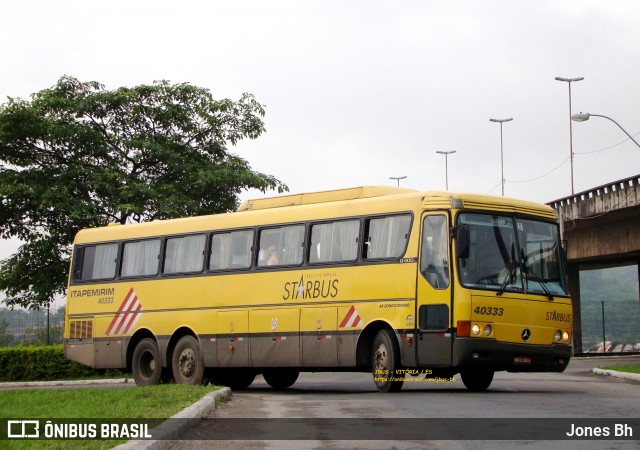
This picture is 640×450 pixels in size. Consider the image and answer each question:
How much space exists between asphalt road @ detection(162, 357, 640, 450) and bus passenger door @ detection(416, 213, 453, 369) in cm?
74

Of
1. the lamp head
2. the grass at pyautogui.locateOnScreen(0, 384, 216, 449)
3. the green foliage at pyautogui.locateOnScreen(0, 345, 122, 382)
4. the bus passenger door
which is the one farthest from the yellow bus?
the lamp head

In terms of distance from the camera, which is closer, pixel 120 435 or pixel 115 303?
pixel 120 435

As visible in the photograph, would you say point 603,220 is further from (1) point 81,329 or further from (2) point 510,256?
(2) point 510,256

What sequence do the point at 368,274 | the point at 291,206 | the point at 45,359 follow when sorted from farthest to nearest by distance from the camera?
the point at 45,359 → the point at 291,206 → the point at 368,274

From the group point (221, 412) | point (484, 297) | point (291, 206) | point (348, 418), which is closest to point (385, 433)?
point (348, 418)

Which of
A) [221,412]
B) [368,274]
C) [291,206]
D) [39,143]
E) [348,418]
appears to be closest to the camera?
[348,418]

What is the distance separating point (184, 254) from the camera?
80.9 ft

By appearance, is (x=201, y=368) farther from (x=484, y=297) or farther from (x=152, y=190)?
(x=152, y=190)

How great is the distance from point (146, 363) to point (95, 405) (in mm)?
8909

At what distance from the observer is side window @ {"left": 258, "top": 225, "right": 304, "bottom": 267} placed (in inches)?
867

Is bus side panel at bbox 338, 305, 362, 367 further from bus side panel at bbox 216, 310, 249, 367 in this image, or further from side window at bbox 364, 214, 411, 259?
bus side panel at bbox 216, 310, 249, 367

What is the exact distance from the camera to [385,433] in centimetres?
1232

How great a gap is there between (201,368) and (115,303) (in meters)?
3.42

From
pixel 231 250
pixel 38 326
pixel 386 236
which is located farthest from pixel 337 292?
pixel 38 326
